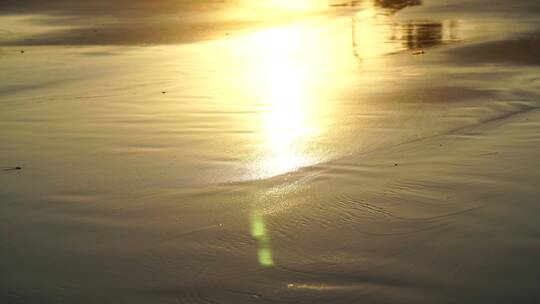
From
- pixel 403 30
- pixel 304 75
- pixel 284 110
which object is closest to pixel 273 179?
pixel 284 110

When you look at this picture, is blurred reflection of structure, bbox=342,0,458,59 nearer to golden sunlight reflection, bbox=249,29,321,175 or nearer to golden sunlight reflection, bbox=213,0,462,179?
golden sunlight reflection, bbox=213,0,462,179

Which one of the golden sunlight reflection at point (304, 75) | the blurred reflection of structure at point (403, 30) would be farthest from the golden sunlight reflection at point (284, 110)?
the blurred reflection of structure at point (403, 30)

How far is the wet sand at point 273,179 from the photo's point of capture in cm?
409

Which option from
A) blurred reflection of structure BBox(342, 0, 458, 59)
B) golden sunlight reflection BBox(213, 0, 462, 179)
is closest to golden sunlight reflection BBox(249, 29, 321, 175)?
golden sunlight reflection BBox(213, 0, 462, 179)

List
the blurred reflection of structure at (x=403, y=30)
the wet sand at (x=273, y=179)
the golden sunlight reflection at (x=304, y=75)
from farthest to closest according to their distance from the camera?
the blurred reflection of structure at (x=403, y=30) < the golden sunlight reflection at (x=304, y=75) < the wet sand at (x=273, y=179)

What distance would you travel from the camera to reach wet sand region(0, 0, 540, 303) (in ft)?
13.4

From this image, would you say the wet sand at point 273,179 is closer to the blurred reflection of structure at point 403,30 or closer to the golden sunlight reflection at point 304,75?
the golden sunlight reflection at point 304,75

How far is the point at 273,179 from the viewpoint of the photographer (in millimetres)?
5789

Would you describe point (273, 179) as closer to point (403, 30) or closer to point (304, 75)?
point (304, 75)

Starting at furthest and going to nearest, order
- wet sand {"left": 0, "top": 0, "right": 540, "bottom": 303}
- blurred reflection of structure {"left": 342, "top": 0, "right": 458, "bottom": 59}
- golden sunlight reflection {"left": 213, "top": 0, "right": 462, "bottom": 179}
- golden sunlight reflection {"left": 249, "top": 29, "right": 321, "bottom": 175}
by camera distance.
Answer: blurred reflection of structure {"left": 342, "top": 0, "right": 458, "bottom": 59}
golden sunlight reflection {"left": 213, "top": 0, "right": 462, "bottom": 179}
golden sunlight reflection {"left": 249, "top": 29, "right": 321, "bottom": 175}
wet sand {"left": 0, "top": 0, "right": 540, "bottom": 303}

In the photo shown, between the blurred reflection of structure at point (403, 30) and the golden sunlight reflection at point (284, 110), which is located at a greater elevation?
the blurred reflection of structure at point (403, 30)

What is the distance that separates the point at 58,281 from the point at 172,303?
2.27ft

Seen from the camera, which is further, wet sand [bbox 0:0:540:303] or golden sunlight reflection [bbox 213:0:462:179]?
golden sunlight reflection [bbox 213:0:462:179]

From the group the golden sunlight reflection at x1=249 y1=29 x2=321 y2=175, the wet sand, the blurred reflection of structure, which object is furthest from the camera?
the blurred reflection of structure
